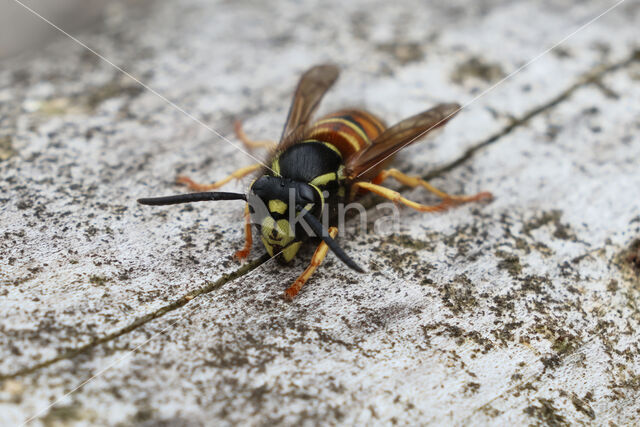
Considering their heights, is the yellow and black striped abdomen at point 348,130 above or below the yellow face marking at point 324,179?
above

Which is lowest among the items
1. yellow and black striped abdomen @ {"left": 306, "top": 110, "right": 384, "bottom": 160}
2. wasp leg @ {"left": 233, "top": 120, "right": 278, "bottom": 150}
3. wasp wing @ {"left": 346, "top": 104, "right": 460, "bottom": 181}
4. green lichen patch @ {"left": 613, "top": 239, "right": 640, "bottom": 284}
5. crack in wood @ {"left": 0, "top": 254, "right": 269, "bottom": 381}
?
green lichen patch @ {"left": 613, "top": 239, "right": 640, "bottom": 284}

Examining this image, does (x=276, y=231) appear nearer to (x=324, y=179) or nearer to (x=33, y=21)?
(x=324, y=179)

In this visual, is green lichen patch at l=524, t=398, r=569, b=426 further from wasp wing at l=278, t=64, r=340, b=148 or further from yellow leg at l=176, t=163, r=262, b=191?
wasp wing at l=278, t=64, r=340, b=148

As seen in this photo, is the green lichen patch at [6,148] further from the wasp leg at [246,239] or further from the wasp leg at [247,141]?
the wasp leg at [246,239]

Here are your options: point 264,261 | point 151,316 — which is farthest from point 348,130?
point 151,316

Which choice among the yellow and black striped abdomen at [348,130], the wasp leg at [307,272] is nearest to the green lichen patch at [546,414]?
the wasp leg at [307,272]

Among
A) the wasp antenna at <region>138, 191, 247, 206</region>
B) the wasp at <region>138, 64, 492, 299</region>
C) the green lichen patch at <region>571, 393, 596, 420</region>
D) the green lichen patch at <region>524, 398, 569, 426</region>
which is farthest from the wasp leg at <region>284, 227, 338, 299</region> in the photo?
the green lichen patch at <region>571, 393, 596, 420</region>
